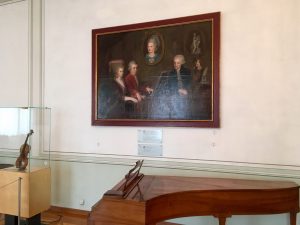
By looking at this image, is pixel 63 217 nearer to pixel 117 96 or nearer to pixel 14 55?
pixel 117 96

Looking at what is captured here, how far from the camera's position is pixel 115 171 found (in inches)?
160

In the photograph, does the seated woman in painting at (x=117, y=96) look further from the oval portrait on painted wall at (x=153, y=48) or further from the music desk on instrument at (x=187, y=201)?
the music desk on instrument at (x=187, y=201)

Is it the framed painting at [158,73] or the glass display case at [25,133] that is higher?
the framed painting at [158,73]

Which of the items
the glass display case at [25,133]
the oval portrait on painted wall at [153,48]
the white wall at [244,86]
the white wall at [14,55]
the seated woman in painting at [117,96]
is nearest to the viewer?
the white wall at [244,86]

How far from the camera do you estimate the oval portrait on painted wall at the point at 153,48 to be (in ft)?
12.5

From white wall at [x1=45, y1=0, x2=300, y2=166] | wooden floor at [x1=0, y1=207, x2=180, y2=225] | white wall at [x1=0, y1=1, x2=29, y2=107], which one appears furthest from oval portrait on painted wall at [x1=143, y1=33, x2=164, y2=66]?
wooden floor at [x1=0, y1=207, x2=180, y2=225]

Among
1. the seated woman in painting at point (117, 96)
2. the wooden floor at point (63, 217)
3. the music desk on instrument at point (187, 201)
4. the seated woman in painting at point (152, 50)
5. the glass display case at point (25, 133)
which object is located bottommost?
the wooden floor at point (63, 217)

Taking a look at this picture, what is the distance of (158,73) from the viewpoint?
3.80m

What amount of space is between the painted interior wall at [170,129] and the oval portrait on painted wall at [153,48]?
0.29 meters

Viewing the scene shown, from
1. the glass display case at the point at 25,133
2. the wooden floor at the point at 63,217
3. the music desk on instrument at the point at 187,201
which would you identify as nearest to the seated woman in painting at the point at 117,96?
the glass display case at the point at 25,133

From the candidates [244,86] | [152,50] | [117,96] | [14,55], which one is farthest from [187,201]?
[14,55]

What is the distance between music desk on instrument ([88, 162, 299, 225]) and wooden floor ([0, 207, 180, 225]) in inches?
73.3

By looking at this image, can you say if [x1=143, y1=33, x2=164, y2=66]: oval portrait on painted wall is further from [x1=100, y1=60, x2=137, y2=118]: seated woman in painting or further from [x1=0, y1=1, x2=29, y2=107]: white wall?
[x1=0, y1=1, x2=29, y2=107]: white wall

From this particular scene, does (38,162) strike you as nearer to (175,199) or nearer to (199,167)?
(199,167)
